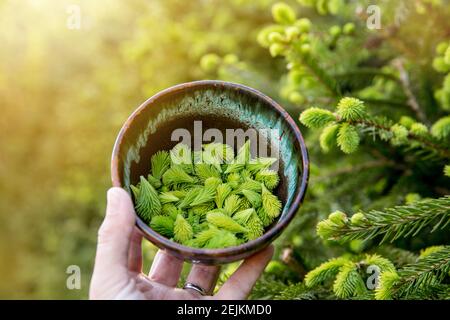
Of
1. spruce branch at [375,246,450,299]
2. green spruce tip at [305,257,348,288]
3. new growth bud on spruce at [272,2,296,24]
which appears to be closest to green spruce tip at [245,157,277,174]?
green spruce tip at [305,257,348,288]

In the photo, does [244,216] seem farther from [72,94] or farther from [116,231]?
[72,94]

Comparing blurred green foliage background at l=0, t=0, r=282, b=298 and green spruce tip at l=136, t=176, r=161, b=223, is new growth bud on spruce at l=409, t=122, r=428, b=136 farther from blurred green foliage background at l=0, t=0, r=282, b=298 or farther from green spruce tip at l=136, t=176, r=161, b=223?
blurred green foliage background at l=0, t=0, r=282, b=298

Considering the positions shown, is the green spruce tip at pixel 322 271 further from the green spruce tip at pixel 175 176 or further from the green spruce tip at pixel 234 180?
the green spruce tip at pixel 175 176

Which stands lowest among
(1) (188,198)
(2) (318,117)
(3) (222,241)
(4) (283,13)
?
(3) (222,241)

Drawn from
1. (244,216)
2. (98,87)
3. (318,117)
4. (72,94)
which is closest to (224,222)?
(244,216)

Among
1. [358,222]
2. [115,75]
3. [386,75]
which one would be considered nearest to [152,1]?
[115,75]

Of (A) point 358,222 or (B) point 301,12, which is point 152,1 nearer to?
(B) point 301,12

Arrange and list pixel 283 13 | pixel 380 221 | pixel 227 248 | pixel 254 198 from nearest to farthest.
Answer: pixel 227 248
pixel 380 221
pixel 254 198
pixel 283 13

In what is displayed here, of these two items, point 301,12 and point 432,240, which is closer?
point 432,240
